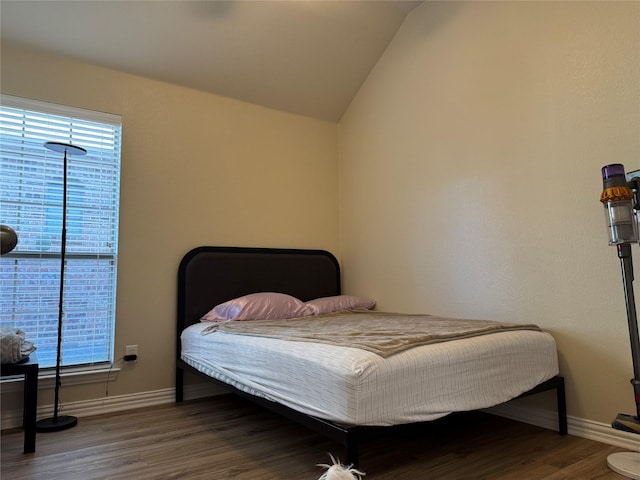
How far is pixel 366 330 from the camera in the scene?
2371 mm

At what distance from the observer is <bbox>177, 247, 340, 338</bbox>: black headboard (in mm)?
3359

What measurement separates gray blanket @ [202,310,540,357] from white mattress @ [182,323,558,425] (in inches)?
1.8

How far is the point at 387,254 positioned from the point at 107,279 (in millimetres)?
2255

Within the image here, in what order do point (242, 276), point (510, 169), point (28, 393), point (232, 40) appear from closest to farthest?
1. point (28, 393)
2. point (510, 169)
3. point (232, 40)
4. point (242, 276)

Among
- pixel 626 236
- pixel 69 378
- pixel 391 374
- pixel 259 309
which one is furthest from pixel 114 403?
pixel 626 236

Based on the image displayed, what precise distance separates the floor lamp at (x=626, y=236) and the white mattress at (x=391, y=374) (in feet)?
1.42

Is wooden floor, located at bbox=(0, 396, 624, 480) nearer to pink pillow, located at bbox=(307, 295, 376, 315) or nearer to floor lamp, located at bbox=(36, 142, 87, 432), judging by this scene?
floor lamp, located at bbox=(36, 142, 87, 432)

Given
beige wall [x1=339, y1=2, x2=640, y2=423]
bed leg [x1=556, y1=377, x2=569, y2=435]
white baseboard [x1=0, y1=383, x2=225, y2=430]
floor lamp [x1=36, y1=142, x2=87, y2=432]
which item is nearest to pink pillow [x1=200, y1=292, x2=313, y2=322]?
white baseboard [x1=0, y1=383, x2=225, y2=430]

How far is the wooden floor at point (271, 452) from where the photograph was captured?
1.97m

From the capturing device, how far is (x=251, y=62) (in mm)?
3543

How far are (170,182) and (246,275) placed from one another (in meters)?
0.97

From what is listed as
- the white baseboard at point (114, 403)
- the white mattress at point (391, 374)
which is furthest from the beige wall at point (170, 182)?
the white mattress at point (391, 374)

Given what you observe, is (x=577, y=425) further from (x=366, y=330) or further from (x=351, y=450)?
(x=351, y=450)

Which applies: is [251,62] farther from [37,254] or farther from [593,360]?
[593,360]
